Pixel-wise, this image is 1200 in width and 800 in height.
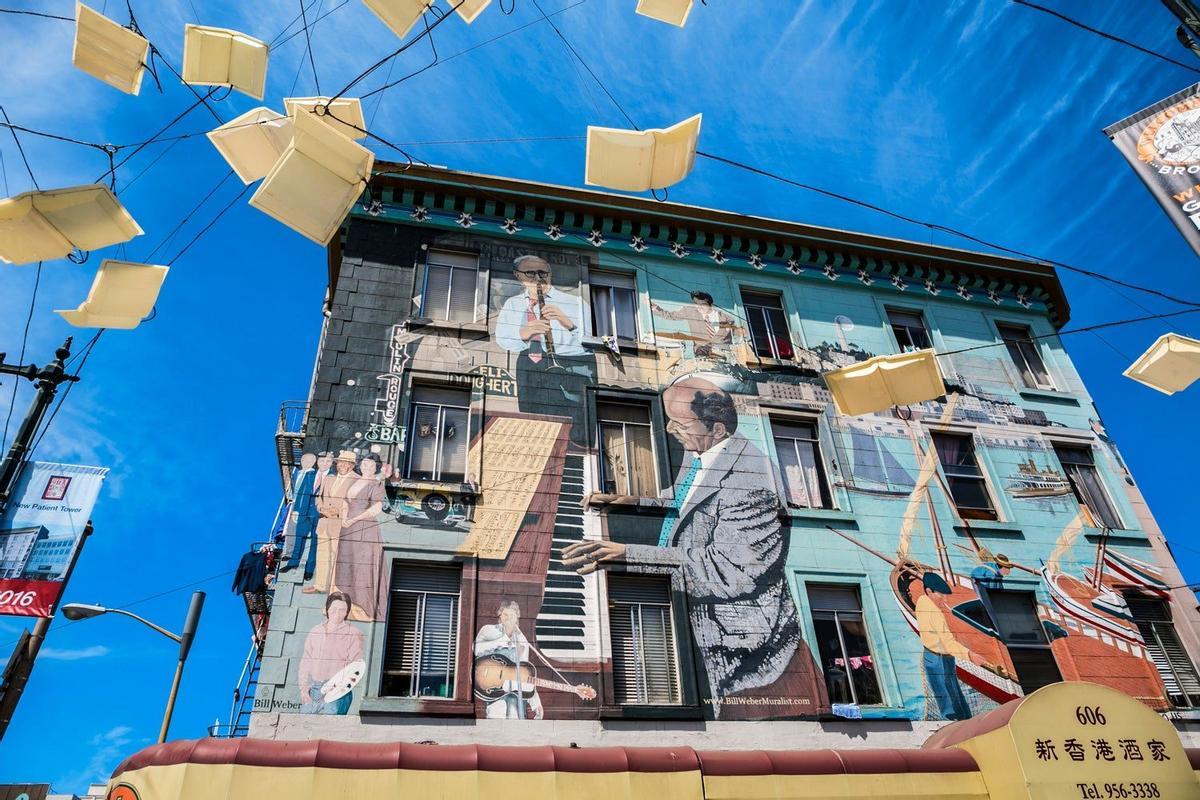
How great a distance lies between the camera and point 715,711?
39.4ft

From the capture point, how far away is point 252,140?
40.2ft

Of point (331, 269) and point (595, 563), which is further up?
point (331, 269)

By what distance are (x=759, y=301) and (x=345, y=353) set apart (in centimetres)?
925

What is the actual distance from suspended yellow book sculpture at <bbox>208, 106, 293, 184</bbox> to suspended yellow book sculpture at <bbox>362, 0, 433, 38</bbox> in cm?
272

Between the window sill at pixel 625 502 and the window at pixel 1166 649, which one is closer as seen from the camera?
the window sill at pixel 625 502

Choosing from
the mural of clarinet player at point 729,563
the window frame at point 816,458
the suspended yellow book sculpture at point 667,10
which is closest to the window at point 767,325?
the window frame at point 816,458

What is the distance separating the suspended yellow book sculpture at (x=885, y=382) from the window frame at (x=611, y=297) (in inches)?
165

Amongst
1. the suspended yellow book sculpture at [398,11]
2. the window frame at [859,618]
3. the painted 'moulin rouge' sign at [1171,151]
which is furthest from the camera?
the window frame at [859,618]

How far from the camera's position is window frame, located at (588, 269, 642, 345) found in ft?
52.9

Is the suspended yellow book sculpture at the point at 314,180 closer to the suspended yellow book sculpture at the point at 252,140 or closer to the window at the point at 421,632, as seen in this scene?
the suspended yellow book sculpture at the point at 252,140

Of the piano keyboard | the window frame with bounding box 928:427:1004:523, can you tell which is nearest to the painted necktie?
the piano keyboard

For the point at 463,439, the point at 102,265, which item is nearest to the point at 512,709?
the point at 463,439

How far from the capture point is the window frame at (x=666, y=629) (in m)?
11.9

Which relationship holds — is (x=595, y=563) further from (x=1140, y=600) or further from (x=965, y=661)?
(x=1140, y=600)
